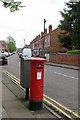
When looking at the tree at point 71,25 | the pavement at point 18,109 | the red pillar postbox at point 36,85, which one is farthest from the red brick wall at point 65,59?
the red pillar postbox at point 36,85

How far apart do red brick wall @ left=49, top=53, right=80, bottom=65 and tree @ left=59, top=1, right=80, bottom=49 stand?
2130 mm

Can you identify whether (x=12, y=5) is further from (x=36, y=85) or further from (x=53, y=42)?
(x=53, y=42)

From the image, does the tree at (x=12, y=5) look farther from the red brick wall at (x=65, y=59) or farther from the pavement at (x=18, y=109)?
the red brick wall at (x=65, y=59)

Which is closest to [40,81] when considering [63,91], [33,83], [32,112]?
[33,83]

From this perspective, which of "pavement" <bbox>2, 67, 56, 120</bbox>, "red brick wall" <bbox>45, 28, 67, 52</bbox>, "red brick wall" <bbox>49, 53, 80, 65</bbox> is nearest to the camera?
"pavement" <bbox>2, 67, 56, 120</bbox>

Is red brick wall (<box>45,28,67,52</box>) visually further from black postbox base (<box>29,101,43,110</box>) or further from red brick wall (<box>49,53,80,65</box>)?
black postbox base (<box>29,101,43,110</box>)

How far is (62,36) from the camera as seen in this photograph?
1960 inches

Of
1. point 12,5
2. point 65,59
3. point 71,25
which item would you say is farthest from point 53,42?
point 12,5

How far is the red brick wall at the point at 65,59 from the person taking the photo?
37319 mm

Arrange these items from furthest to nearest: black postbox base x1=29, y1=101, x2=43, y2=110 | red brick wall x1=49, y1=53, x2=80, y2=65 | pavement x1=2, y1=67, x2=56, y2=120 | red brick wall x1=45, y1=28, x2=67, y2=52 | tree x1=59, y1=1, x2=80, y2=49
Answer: red brick wall x1=45, y1=28, x2=67, y2=52 → tree x1=59, y1=1, x2=80, y2=49 → red brick wall x1=49, y1=53, x2=80, y2=65 → black postbox base x1=29, y1=101, x2=43, y2=110 → pavement x1=2, y1=67, x2=56, y2=120

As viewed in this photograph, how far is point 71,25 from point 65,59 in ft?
21.5

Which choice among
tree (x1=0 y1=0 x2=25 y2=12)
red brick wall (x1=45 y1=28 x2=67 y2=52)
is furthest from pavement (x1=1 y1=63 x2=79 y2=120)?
red brick wall (x1=45 y1=28 x2=67 y2=52)

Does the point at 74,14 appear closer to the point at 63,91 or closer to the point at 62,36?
the point at 62,36

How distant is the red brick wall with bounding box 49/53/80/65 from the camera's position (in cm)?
3732
